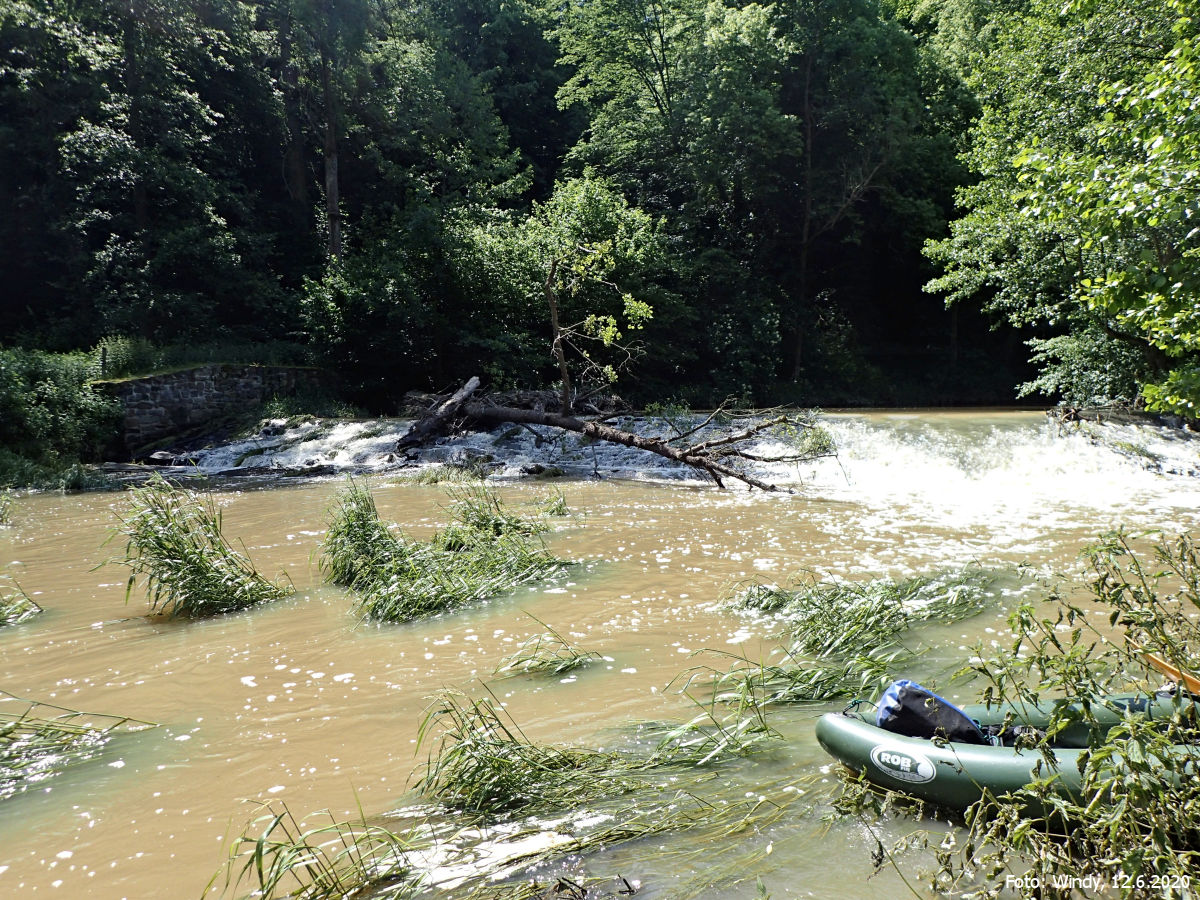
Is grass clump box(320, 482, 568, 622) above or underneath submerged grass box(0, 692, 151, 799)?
above

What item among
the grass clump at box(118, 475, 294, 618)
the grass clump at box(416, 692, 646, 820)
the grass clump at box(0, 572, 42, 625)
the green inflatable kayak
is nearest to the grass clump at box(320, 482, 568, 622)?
the grass clump at box(118, 475, 294, 618)

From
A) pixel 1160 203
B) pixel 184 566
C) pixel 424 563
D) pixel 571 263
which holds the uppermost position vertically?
pixel 571 263

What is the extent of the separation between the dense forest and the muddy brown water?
7000mm

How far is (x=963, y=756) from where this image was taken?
296cm

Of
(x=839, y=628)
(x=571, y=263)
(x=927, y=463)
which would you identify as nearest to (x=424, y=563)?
(x=839, y=628)

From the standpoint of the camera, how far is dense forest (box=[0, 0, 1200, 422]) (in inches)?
669

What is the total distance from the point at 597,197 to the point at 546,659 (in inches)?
684

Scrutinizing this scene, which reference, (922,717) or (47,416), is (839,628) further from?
(47,416)

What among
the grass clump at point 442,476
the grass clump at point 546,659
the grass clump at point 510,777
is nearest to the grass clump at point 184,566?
the grass clump at point 546,659

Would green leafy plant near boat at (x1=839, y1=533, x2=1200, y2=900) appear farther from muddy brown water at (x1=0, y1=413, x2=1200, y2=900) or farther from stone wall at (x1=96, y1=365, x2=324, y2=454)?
stone wall at (x1=96, y1=365, x2=324, y2=454)

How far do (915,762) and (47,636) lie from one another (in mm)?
5464

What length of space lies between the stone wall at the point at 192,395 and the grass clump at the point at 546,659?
14438 millimetres

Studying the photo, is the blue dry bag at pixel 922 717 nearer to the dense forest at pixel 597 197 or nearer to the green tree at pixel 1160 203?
the green tree at pixel 1160 203

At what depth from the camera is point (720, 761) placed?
11.8 feet
